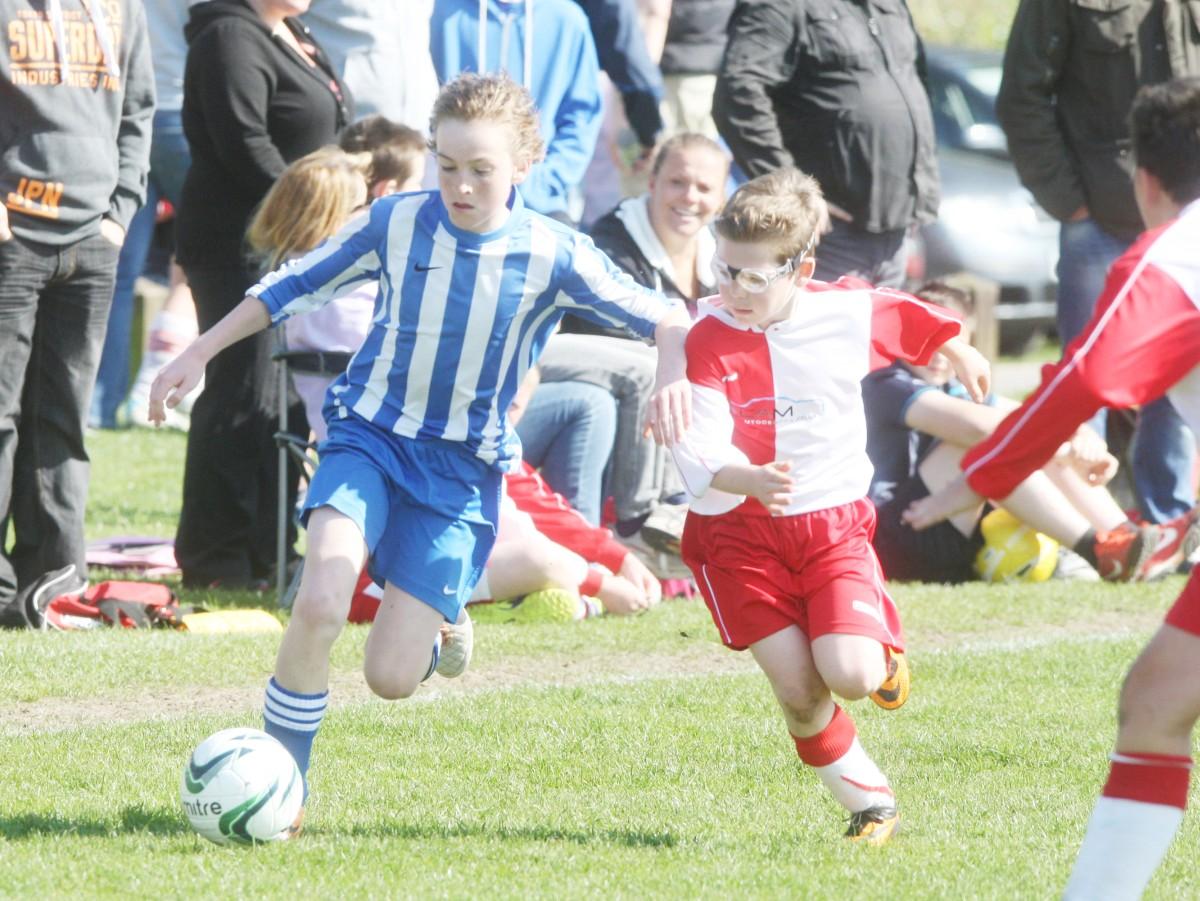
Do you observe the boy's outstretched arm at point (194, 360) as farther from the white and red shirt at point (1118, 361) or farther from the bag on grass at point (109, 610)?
the bag on grass at point (109, 610)

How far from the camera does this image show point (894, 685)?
4930 mm

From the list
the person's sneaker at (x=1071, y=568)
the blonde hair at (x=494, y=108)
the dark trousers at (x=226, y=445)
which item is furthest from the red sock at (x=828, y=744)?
the person's sneaker at (x=1071, y=568)

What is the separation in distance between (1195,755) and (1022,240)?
11.0m

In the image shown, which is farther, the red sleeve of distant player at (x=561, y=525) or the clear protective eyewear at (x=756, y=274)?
the red sleeve of distant player at (x=561, y=525)

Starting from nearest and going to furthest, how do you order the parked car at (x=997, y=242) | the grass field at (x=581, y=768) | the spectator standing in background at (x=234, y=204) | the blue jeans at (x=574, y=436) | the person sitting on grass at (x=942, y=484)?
1. the grass field at (x=581, y=768)
2. the spectator standing in background at (x=234, y=204)
3. the person sitting on grass at (x=942, y=484)
4. the blue jeans at (x=574, y=436)
5. the parked car at (x=997, y=242)

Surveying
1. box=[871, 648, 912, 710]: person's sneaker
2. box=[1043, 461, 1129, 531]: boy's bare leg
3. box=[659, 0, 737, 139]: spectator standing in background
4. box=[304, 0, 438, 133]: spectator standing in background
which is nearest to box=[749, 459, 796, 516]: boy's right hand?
box=[871, 648, 912, 710]: person's sneaker

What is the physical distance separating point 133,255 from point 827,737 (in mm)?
7285

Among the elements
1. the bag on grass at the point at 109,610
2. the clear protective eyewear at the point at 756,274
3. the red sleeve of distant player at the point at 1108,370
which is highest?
the red sleeve of distant player at the point at 1108,370

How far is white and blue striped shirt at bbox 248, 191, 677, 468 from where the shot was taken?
502 centimetres

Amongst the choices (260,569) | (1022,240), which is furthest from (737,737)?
(1022,240)

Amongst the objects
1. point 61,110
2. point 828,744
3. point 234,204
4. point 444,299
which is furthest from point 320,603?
point 234,204

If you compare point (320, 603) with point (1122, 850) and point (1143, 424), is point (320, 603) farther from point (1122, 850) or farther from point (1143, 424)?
point (1143, 424)

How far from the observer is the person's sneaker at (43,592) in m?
6.96

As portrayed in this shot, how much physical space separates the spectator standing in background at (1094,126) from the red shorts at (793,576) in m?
4.05
